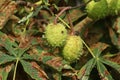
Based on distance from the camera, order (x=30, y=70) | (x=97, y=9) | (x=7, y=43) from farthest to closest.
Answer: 1. (x=97, y=9)
2. (x=7, y=43)
3. (x=30, y=70)

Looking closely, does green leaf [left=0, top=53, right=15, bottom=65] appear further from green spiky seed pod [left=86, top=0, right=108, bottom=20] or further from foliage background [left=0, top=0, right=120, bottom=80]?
green spiky seed pod [left=86, top=0, right=108, bottom=20]

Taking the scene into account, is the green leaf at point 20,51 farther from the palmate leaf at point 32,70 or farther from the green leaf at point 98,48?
the green leaf at point 98,48

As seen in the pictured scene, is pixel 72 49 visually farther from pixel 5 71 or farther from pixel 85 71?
pixel 5 71

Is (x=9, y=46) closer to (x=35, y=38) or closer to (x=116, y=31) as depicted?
(x=35, y=38)

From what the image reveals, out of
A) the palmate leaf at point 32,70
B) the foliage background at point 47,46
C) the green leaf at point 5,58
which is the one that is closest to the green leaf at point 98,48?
the foliage background at point 47,46

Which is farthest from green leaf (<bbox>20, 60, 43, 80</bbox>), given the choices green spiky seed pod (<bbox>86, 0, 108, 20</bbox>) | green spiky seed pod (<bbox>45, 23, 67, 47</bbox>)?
green spiky seed pod (<bbox>86, 0, 108, 20</bbox>)

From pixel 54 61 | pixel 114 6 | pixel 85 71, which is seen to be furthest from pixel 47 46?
pixel 114 6
